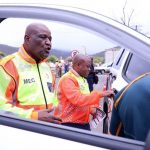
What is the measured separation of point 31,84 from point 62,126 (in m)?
0.72

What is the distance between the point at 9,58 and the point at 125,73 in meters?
2.80

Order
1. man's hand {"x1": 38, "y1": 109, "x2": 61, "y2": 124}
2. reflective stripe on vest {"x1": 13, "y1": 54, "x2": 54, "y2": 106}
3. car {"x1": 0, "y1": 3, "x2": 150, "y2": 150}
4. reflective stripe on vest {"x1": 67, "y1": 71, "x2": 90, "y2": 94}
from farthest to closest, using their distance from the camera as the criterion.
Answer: reflective stripe on vest {"x1": 67, "y1": 71, "x2": 90, "y2": 94} → reflective stripe on vest {"x1": 13, "y1": 54, "x2": 54, "y2": 106} → man's hand {"x1": 38, "y1": 109, "x2": 61, "y2": 124} → car {"x1": 0, "y1": 3, "x2": 150, "y2": 150}

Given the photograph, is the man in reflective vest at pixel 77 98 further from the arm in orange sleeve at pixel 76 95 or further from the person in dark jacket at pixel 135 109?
the person in dark jacket at pixel 135 109

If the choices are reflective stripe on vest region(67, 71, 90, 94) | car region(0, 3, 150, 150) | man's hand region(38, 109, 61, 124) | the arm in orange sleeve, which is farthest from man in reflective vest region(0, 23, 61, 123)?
reflective stripe on vest region(67, 71, 90, 94)

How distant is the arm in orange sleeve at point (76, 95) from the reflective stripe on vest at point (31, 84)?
0.85 m

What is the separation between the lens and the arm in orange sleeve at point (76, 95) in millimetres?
3729

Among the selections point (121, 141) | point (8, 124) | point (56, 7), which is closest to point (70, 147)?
point (121, 141)

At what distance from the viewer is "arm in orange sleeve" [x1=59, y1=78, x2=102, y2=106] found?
12.2 feet

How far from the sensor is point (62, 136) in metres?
1.96

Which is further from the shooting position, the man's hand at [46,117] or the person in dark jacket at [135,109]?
the man's hand at [46,117]

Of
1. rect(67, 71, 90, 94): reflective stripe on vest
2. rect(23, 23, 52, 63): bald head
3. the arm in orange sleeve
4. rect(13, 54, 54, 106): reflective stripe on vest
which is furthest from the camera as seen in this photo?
rect(67, 71, 90, 94): reflective stripe on vest

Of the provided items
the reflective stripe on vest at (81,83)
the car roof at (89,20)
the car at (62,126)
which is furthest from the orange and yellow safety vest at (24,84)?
the reflective stripe on vest at (81,83)

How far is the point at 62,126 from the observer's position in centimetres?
205

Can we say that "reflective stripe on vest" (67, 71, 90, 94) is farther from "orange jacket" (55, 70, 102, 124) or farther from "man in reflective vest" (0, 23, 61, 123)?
"man in reflective vest" (0, 23, 61, 123)
